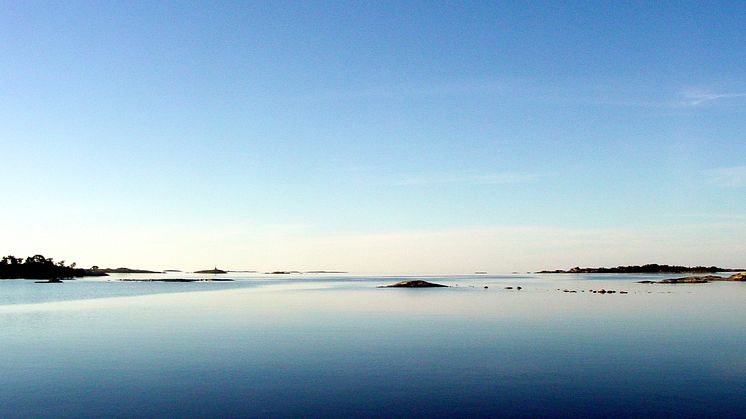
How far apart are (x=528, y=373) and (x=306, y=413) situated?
13.5m

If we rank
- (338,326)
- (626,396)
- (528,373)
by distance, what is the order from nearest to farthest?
1. (626,396)
2. (528,373)
3. (338,326)

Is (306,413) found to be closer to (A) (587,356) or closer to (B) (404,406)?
(B) (404,406)

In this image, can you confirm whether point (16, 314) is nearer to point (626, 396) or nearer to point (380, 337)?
point (380, 337)

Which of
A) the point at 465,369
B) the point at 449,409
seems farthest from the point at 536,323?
the point at 449,409

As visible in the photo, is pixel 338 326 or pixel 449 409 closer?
pixel 449 409

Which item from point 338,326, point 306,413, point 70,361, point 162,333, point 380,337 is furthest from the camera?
point 338,326

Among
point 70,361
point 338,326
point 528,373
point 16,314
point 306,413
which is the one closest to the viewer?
point 306,413

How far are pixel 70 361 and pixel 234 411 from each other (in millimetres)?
18365

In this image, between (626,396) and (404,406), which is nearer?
(404,406)

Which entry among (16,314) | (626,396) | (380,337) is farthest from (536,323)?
(16,314)

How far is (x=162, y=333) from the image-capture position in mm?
48406

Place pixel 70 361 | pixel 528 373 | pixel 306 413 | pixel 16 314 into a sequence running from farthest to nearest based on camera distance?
pixel 16 314 → pixel 70 361 → pixel 528 373 → pixel 306 413

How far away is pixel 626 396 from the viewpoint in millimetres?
24438

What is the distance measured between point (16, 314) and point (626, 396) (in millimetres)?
75135
